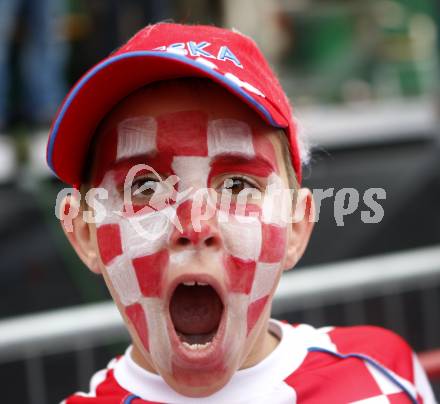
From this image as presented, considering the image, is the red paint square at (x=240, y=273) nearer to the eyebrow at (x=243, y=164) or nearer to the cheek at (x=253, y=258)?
the cheek at (x=253, y=258)

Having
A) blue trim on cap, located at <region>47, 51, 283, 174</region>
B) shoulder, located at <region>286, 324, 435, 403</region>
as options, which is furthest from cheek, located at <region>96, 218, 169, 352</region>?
shoulder, located at <region>286, 324, 435, 403</region>

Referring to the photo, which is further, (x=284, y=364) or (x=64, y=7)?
(x=64, y=7)

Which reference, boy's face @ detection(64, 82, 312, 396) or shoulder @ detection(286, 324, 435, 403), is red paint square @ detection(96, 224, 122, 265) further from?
shoulder @ detection(286, 324, 435, 403)

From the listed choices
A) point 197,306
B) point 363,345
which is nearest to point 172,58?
point 197,306

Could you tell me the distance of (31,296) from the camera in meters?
3.59

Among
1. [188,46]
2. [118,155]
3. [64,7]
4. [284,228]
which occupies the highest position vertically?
[64,7]

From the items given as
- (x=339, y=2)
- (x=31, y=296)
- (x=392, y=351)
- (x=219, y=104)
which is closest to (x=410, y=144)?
(x=339, y=2)

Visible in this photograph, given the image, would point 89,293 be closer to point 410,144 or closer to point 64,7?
point 64,7

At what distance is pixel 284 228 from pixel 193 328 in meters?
0.23

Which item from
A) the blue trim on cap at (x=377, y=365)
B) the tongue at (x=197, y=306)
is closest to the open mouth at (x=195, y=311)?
the tongue at (x=197, y=306)

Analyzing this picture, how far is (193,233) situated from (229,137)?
18 centimetres

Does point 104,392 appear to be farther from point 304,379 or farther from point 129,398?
point 304,379

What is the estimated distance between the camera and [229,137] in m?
1.27

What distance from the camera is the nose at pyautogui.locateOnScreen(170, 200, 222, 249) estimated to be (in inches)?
46.4
